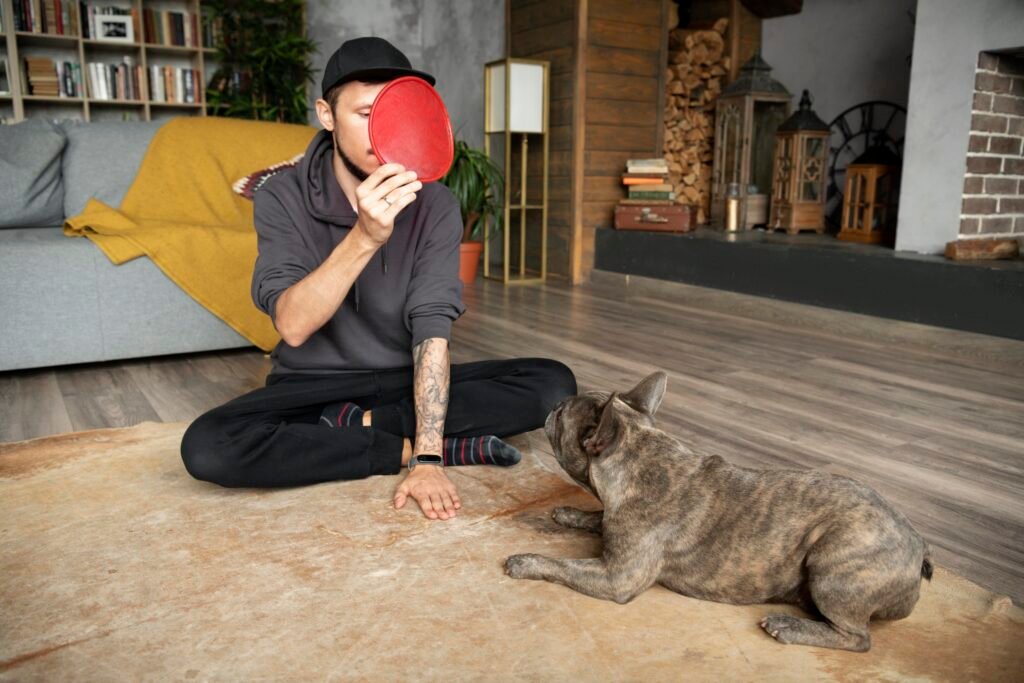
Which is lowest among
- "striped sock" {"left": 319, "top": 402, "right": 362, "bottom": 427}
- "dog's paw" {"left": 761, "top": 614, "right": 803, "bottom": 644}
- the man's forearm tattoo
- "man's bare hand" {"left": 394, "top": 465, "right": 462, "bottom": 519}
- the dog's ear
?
"dog's paw" {"left": 761, "top": 614, "right": 803, "bottom": 644}

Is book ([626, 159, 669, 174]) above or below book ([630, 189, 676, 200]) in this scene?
above

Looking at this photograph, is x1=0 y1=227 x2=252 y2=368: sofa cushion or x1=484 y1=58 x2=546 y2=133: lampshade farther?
x1=484 y1=58 x2=546 y2=133: lampshade

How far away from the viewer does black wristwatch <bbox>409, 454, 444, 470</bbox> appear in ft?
5.77

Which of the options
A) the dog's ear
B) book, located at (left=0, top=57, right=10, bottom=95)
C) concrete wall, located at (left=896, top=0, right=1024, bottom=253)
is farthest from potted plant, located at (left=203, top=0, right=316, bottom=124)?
the dog's ear

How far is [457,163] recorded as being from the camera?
5.07 m

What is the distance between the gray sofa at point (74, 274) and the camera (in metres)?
2.88

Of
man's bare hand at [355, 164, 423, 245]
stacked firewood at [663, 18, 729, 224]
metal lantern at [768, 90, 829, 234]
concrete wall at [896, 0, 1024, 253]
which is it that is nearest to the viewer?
man's bare hand at [355, 164, 423, 245]

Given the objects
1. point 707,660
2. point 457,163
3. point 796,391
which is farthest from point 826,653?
point 457,163

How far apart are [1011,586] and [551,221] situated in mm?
4436

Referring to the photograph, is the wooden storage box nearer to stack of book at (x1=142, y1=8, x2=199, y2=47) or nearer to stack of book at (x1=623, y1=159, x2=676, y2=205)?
stack of book at (x1=623, y1=159, x2=676, y2=205)

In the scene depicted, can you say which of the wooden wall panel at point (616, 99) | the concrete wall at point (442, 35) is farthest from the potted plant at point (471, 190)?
the concrete wall at point (442, 35)

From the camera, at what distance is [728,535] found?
4.15ft

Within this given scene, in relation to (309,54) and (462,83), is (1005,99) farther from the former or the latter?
(309,54)

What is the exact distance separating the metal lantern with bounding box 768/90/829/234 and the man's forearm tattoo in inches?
146
